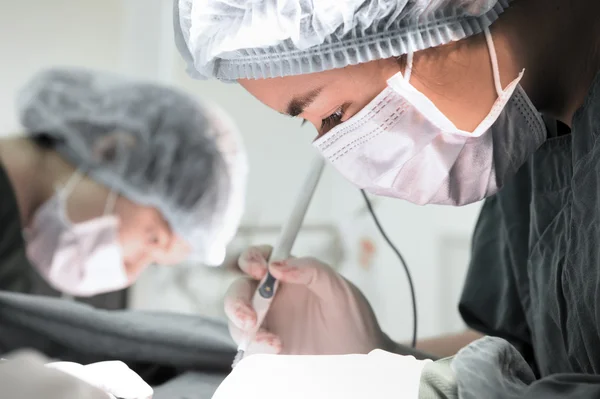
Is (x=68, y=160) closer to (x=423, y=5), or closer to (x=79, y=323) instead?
(x=79, y=323)

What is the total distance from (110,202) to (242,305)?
0.41 m

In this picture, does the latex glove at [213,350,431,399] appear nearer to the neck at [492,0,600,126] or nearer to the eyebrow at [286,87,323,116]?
the eyebrow at [286,87,323,116]

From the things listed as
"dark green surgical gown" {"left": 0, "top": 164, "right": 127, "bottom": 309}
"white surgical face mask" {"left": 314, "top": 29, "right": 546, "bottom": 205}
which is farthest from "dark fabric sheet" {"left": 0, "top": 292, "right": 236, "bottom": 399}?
"white surgical face mask" {"left": 314, "top": 29, "right": 546, "bottom": 205}

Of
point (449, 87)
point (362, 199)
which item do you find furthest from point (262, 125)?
point (449, 87)

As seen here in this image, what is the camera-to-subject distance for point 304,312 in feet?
2.60

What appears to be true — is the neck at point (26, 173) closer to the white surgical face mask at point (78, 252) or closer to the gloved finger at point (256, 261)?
the white surgical face mask at point (78, 252)

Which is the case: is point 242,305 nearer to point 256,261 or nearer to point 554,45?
point 256,261

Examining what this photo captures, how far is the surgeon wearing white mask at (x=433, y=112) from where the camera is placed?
73cm

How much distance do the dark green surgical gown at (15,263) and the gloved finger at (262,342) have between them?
0.30m

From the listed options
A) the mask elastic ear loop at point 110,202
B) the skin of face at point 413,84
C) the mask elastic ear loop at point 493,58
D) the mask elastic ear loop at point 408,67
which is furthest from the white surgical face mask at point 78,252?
the mask elastic ear loop at point 493,58

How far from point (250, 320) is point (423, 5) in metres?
0.48

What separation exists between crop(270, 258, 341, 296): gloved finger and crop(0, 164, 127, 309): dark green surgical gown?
0.36 m

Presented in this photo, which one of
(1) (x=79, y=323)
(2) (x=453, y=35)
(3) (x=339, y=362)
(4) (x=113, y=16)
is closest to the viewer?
(3) (x=339, y=362)

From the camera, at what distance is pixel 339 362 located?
0.69 meters
